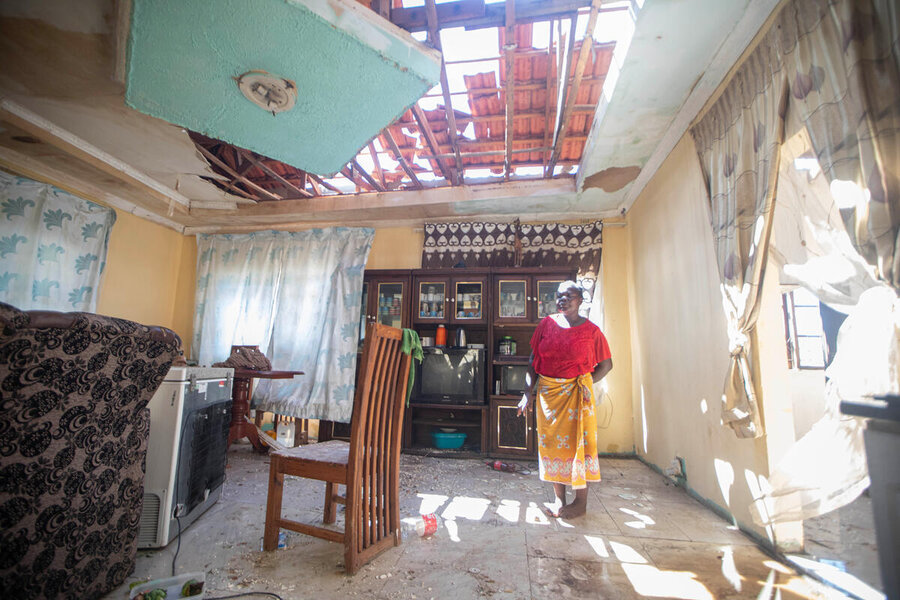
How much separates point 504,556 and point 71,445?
176cm

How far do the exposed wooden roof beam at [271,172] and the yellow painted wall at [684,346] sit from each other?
3.51m

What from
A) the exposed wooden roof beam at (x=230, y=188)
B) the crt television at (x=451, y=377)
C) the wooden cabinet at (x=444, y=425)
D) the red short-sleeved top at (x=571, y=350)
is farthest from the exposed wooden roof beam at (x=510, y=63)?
the exposed wooden roof beam at (x=230, y=188)

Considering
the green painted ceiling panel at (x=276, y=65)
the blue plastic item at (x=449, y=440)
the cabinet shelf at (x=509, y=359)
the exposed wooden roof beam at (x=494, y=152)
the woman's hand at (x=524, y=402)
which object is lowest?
the blue plastic item at (x=449, y=440)

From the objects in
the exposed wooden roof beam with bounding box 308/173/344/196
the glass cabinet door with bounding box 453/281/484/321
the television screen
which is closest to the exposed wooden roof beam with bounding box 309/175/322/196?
the exposed wooden roof beam with bounding box 308/173/344/196

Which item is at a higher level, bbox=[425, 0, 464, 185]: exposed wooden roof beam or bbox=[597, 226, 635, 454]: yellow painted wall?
bbox=[425, 0, 464, 185]: exposed wooden roof beam

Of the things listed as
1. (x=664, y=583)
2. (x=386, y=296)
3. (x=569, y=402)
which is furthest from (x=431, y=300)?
(x=664, y=583)

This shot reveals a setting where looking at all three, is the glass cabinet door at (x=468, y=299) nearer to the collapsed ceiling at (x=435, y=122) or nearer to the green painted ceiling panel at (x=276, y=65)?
the collapsed ceiling at (x=435, y=122)

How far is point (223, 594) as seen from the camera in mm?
1506

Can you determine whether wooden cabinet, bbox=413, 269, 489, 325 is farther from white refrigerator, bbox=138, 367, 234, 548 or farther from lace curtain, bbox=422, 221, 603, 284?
white refrigerator, bbox=138, 367, 234, 548

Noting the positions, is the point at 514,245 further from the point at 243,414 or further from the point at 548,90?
the point at 243,414

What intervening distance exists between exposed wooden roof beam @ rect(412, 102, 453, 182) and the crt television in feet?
5.79

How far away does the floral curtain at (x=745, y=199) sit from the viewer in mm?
1857

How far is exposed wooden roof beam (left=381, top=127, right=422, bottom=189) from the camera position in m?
3.15

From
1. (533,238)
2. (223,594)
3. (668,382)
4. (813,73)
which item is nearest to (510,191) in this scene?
(533,238)
